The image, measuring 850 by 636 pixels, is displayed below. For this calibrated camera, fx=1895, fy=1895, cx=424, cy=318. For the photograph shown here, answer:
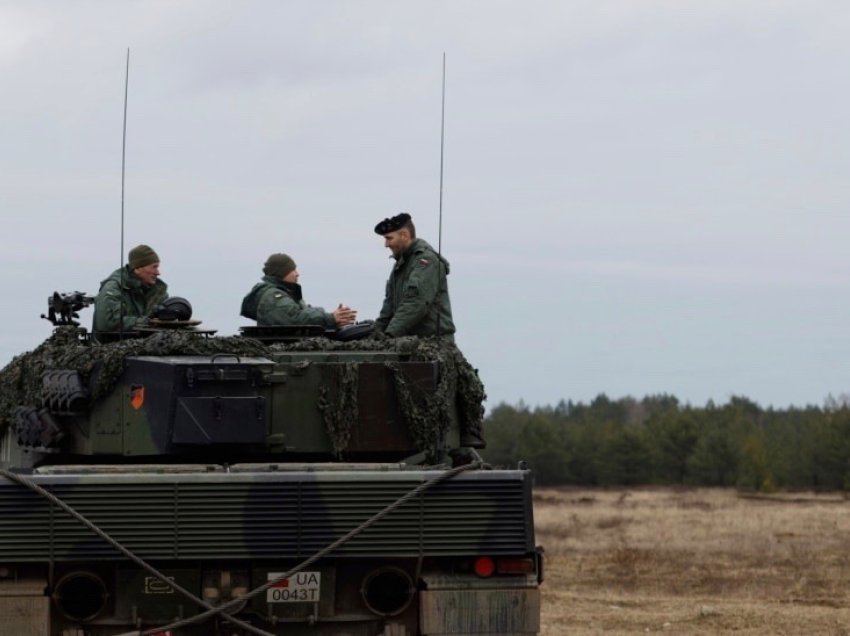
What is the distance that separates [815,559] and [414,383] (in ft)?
44.5

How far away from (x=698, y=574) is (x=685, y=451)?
187 feet

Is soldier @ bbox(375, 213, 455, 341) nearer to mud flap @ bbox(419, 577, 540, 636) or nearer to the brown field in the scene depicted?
mud flap @ bbox(419, 577, 540, 636)

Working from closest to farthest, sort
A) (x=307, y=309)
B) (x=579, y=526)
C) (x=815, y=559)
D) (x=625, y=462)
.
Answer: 1. (x=307, y=309)
2. (x=815, y=559)
3. (x=579, y=526)
4. (x=625, y=462)

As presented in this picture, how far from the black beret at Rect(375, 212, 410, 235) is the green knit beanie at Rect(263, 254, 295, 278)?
2.24 ft

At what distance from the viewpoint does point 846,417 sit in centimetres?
7069

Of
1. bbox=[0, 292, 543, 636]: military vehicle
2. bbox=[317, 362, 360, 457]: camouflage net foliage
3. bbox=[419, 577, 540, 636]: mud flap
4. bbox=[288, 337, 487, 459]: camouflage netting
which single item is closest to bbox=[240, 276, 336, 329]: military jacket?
bbox=[288, 337, 487, 459]: camouflage netting

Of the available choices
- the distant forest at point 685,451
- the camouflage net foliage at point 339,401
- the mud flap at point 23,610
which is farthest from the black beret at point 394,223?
the distant forest at point 685,451

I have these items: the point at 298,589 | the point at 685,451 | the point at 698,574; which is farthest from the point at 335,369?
the point at 685,451

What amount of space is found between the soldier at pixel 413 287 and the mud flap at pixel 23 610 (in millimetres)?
3264

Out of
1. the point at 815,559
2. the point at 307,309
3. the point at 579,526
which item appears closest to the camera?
the point at 307,309

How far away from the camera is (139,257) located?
12.4m

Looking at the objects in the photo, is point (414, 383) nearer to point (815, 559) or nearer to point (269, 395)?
point (269, 395)

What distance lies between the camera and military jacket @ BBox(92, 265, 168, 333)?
38.8 feet

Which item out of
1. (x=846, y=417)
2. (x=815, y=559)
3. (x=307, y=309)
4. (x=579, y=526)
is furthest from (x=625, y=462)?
(x=307, y=309)
